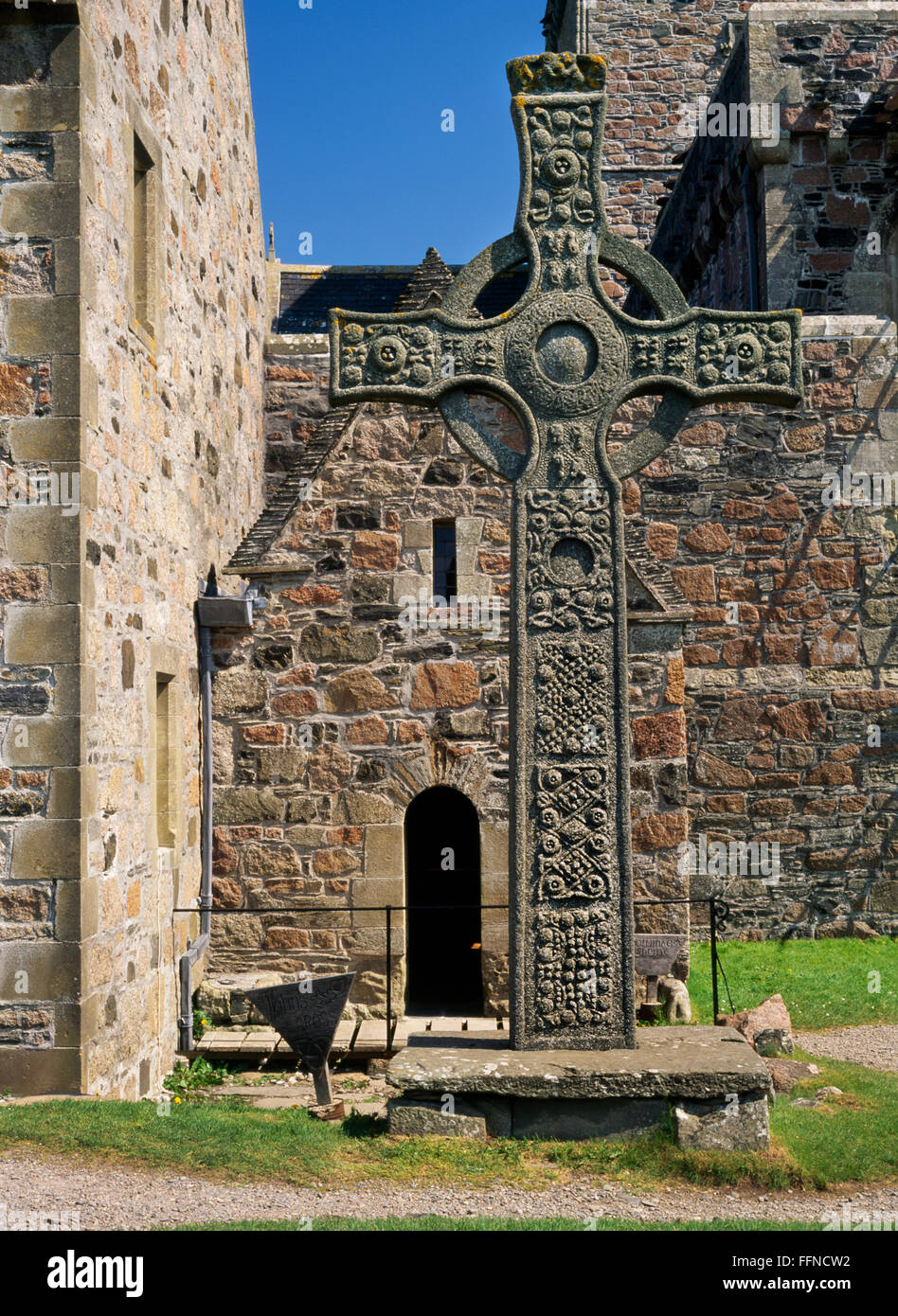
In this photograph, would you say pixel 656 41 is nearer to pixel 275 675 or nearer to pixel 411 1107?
pixel 275 675

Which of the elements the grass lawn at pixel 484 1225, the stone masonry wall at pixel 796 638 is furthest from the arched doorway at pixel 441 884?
the grass lawn at pixel 484 1225

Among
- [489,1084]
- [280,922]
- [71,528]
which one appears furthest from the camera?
[280,922]

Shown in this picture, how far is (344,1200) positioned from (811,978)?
6.24 m

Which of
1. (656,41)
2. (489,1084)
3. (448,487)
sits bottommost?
(489,1084)

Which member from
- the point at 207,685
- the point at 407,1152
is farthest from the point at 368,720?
the point at 407,1152

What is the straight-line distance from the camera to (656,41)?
18156 millimetres

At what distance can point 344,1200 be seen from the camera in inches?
163

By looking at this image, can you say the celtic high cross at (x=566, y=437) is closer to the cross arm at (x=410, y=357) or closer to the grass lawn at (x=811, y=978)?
the cross arm at (x=410, y=357)

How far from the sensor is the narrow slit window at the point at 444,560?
368 inches

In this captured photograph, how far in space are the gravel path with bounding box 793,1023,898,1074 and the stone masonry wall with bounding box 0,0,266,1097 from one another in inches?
159

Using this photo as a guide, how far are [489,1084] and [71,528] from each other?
128 inches

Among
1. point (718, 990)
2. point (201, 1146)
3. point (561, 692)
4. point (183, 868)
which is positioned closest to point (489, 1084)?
point (201, 1146)

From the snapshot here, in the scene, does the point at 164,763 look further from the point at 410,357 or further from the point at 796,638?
the point at 796,638

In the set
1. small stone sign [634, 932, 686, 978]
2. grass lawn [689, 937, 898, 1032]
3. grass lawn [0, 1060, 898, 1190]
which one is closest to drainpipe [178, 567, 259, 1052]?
small stone sign [634, 932, 686, 978]
